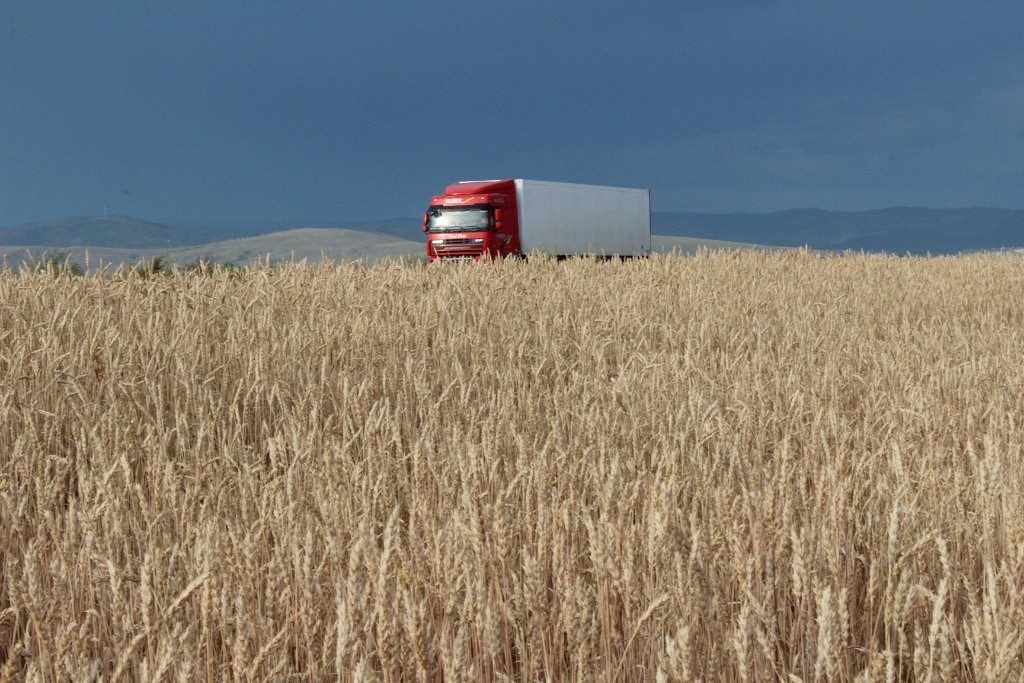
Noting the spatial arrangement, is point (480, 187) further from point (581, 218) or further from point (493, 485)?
point (493, 485)

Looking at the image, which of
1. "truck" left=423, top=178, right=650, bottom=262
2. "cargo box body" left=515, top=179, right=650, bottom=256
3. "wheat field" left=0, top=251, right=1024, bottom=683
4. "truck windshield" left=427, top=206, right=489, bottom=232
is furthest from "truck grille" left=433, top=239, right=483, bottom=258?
"wheat field" left=0, top=251, right=1024, bottom=683

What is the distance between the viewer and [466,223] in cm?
2495

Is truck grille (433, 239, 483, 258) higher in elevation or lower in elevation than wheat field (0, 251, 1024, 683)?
higher

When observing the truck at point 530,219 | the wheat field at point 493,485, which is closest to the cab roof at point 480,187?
the truck at point 530,219

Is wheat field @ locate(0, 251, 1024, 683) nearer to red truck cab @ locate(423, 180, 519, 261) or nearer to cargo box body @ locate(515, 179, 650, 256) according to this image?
red truck cab @ locate(423, 180, 519, 261)

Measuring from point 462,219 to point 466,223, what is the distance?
0.58 ft

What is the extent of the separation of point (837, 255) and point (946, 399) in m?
14.3

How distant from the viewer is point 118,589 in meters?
1.78

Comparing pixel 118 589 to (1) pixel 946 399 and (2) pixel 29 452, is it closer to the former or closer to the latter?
(2) pixel 29 452

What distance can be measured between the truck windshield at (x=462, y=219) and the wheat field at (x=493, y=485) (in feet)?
48.7

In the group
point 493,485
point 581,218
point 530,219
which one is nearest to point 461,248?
point 530,219

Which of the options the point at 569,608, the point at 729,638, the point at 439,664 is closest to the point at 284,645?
the point at 439,664

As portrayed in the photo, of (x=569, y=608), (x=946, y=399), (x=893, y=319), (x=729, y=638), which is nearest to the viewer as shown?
(x=569, y=608)

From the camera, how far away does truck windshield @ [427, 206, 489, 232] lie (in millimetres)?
24906
